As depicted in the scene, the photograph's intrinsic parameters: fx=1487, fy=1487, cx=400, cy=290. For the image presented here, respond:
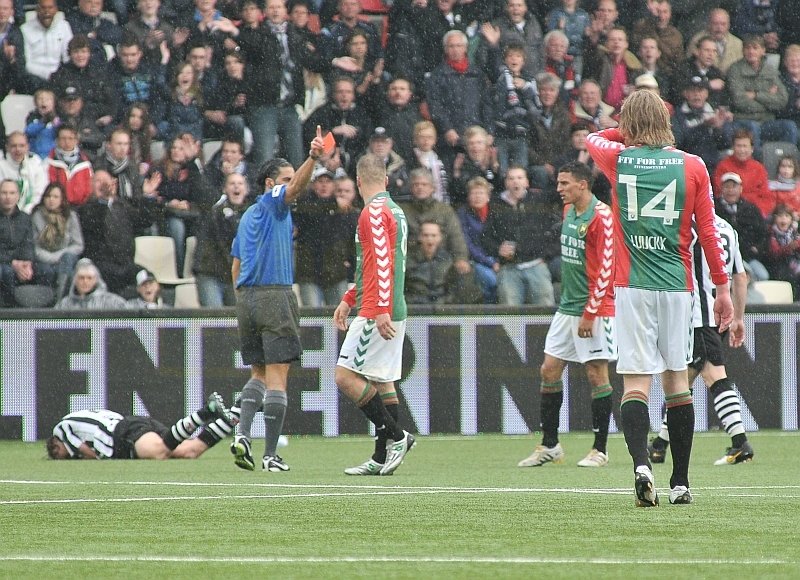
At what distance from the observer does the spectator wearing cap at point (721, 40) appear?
58.4 ft

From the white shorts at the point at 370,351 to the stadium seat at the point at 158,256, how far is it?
530cm

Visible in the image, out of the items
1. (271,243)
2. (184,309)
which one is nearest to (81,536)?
(271,243)

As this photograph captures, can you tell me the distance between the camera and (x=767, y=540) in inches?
231

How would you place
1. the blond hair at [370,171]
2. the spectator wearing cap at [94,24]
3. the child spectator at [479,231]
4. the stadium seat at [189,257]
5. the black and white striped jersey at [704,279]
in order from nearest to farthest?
the blond hair at [370,171]
the black and white striped jersey at [704,279]
the child spectator at [479,231]
the stadium seat at [189,257]
the spectator wearing cap at [94,24]

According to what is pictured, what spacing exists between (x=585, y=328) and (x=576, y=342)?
32 cm

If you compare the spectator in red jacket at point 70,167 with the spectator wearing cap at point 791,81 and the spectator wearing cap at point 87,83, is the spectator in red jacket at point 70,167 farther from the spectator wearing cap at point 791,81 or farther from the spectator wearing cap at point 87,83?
the spectator wearing cap at point 791,81

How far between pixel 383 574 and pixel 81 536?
180 centimetres

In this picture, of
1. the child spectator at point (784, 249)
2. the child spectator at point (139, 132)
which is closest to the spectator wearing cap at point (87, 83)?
the child spectator at point (139, 132)

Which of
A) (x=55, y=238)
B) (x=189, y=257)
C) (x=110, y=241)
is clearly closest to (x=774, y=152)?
(x=189, y=257)

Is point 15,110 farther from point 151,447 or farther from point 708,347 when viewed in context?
point 708,347

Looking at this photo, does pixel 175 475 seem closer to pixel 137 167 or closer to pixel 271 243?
pixel 271 243

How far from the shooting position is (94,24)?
17000 millimetres

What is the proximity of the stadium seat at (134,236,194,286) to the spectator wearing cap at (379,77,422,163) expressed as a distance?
273 cm

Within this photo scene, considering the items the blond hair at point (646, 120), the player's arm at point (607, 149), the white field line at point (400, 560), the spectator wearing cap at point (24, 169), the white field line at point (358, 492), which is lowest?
the white field line at point (358, 492)
